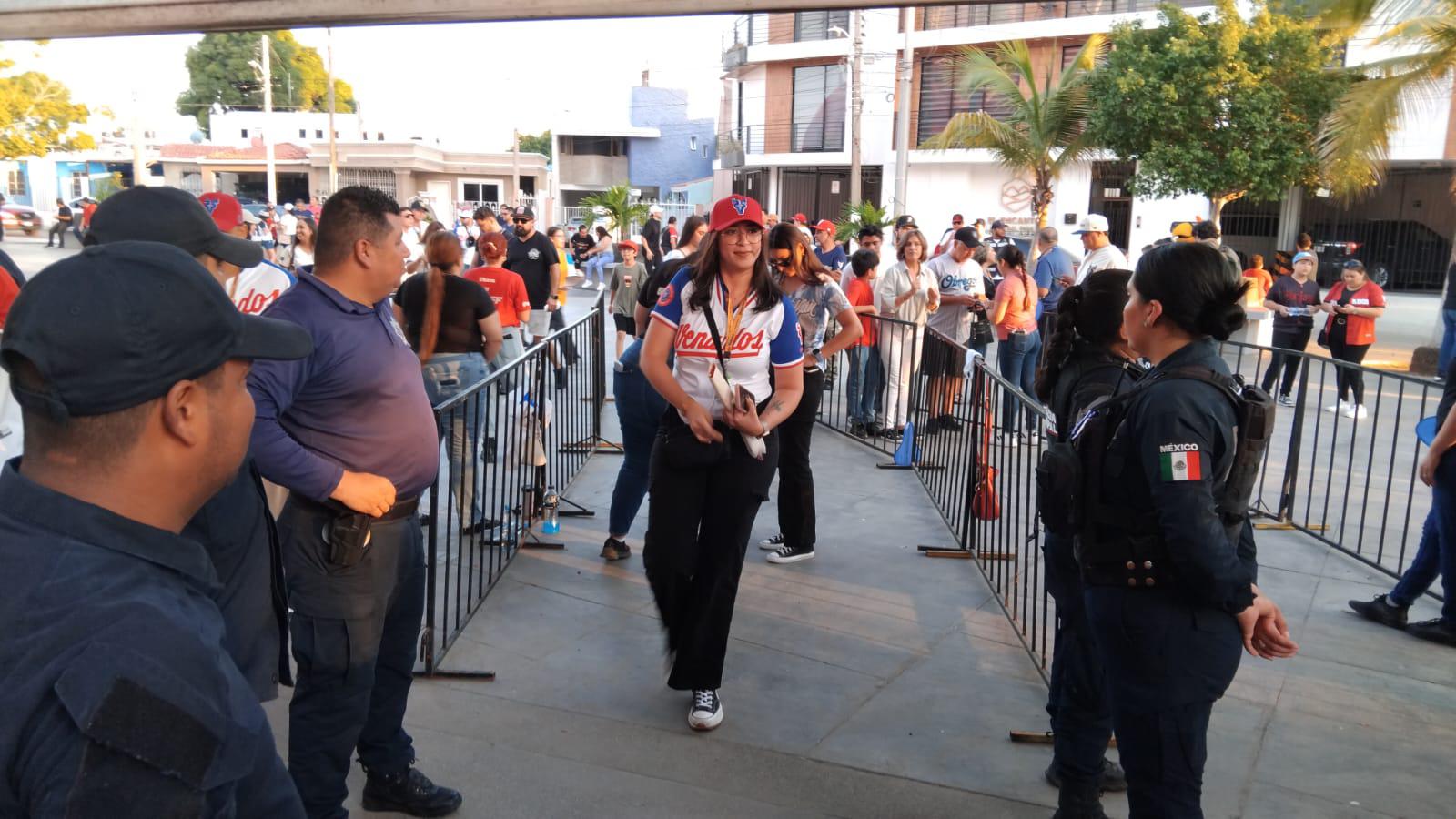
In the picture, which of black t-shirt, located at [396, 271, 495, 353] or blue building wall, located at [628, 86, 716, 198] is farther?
blue building wall, located at [628, 86, 716, 198]

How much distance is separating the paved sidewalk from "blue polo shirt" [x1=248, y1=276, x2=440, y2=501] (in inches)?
52.3

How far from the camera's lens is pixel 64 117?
34344mm

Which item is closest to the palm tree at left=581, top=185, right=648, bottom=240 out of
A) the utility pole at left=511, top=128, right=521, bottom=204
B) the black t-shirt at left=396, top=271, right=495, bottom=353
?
the black t-shirt at left=396, top=271, right=495, bottom=353

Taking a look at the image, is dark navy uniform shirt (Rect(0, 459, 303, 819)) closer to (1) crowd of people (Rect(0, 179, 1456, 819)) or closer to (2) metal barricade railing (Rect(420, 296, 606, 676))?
(1) crowd of people (Rect(0, 179, 1456, 819))

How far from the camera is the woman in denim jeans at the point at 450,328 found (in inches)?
245

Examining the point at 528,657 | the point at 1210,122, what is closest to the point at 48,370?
the point at 528,657

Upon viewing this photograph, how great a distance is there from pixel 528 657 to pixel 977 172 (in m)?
32.0

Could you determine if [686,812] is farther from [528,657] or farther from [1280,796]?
[1280,796]

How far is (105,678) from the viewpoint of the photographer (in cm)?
123

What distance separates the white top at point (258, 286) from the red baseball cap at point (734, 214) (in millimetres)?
2339

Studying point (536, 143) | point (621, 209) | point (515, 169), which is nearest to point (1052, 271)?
point (621, 209)

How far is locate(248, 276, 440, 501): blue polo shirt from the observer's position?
9.28ft

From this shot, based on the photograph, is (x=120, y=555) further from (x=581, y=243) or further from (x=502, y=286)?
(x=581, y=243)

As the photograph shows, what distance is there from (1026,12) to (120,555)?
34.5 meters
